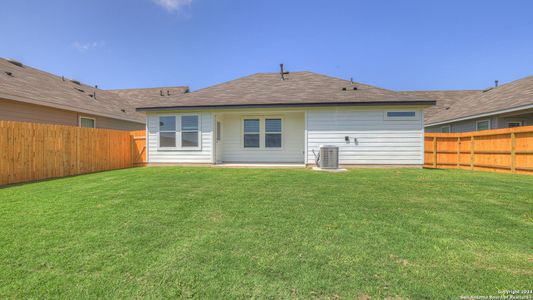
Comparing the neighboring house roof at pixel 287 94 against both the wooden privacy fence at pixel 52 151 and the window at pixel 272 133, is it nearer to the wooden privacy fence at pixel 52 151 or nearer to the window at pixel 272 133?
the window at pixel 272 133

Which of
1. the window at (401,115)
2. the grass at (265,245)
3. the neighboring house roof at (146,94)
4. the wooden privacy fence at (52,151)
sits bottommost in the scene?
the grass at (265,245)

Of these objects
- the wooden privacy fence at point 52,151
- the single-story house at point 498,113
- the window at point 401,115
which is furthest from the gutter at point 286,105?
the wooden privacy fence at point 52,151

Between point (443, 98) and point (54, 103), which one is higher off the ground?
point (443, 98)

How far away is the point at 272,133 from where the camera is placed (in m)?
11.4

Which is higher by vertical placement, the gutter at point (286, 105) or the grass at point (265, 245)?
the gutter at point (286, 105)

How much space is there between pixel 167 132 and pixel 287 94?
19.5ft

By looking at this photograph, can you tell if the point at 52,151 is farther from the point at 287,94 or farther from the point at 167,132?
the point at 287,94

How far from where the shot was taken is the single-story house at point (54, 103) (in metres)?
9.10

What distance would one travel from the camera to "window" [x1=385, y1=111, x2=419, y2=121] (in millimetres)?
9555

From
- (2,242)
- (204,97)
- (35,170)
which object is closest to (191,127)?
(204,97)

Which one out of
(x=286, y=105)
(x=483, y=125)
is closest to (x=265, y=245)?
A: (x=286, y=105)

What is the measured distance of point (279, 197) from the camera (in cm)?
468

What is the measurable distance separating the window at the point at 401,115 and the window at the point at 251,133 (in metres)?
5.87

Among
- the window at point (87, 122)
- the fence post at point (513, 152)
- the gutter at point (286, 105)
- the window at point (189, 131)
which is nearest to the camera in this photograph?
the fence post at point (513, 152)
